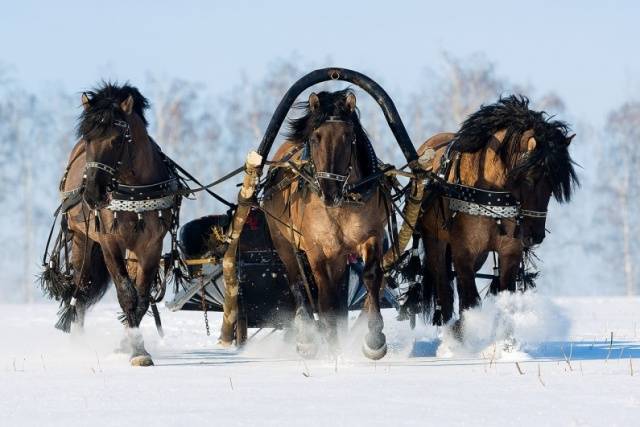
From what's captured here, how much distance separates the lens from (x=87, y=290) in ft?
34.8

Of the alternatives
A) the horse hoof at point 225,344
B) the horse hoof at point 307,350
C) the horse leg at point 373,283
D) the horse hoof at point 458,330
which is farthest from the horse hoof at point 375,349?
the horse hoof at point 225,344

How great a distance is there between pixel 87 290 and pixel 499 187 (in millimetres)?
3631

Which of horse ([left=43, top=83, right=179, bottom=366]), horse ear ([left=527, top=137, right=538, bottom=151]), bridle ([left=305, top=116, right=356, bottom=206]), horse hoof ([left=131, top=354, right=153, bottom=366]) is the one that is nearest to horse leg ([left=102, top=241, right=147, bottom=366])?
horse ([left=43, top=83, right=179, bottom=366])

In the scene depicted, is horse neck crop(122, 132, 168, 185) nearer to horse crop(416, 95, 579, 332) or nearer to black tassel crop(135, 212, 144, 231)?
black tassel crop(135, 212, 144, 231)

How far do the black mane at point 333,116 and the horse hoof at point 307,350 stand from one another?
1.30m

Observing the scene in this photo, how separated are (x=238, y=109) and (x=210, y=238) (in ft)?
75.0

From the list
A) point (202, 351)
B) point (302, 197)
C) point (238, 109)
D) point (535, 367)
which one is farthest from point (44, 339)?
point (238, 109)

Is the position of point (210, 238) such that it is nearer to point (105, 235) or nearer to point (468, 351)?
point (105, 235)

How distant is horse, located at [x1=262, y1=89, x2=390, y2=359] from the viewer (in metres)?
8.51

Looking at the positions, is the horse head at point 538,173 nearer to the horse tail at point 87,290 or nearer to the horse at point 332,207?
the horse at point 332,207

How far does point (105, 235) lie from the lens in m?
9.12

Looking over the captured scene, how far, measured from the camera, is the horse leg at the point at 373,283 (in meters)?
8.52

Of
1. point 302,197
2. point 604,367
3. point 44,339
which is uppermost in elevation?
point 302,197

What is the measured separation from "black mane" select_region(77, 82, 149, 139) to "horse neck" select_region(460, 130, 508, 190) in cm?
250
